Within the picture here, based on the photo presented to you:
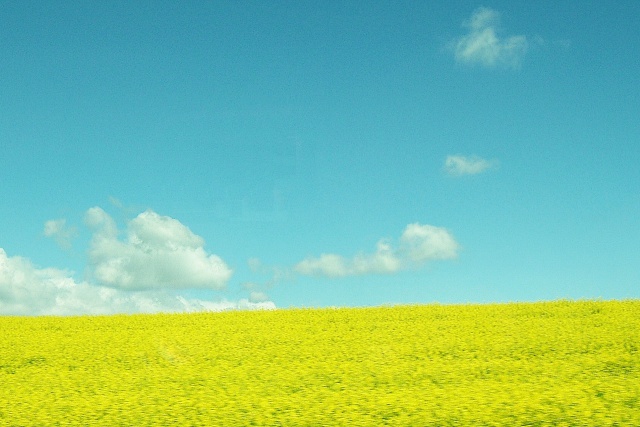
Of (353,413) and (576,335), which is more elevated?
(576,335)

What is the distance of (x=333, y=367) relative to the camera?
13312 millimetres

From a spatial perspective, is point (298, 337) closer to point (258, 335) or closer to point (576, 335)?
point (258, 335)

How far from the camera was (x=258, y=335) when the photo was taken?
675 inches

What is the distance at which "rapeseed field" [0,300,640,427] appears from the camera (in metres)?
9.61

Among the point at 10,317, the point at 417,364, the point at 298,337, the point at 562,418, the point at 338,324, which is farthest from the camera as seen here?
the point at 10,317

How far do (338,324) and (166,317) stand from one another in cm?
648

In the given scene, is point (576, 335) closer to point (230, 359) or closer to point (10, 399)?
point (230, 359)

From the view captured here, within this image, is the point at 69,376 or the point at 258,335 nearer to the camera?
the point at 69,376

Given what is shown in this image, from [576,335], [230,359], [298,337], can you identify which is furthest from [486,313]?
[230,359]

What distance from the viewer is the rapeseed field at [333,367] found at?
9.61 meters

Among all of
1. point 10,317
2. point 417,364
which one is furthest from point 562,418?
point 10,317

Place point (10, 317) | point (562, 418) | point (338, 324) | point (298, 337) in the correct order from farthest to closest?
point (10, 317) < point (338, 324) < point (298, 337) < point (562, 418)

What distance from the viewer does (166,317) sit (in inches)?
820

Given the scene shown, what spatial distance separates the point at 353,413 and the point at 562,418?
126 inches
